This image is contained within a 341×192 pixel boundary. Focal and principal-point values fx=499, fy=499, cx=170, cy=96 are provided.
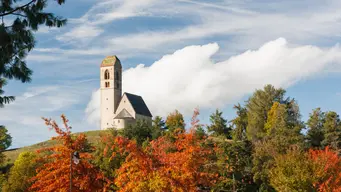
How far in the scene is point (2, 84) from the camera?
73.0ft

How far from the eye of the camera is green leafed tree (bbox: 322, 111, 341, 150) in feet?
221

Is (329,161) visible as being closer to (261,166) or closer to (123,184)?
(261,166)

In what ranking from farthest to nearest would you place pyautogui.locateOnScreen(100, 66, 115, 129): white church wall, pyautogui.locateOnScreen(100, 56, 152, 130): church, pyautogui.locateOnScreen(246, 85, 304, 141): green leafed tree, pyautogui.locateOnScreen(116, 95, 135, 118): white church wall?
pyautogui.locateOnScreen(100, 66, 115, 129): white church wall → pyautogui.locateOnScreen(116, 95, 135, 118): white church wall → pyautogui.locateOnScreen(100, 56, 152, 130): church → pyautogui.locateOnScreen(246, 85, 304, 141): green leafed tree

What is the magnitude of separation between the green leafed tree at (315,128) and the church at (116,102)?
109 ft

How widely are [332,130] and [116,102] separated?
46.3m

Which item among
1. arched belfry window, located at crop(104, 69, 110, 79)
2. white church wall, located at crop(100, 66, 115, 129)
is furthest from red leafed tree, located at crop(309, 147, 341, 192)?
arched belfry window, located at crop(104, 69, 110, 79)

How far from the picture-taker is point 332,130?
226ft

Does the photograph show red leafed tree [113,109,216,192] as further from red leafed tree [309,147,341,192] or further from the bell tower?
the bell tower

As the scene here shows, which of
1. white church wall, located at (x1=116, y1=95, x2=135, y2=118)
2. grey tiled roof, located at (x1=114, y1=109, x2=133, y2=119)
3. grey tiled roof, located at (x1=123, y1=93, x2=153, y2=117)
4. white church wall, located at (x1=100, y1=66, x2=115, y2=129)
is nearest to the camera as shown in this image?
grey tiled roof, located at (x1=114, y1=109, x2=133, y2=119)

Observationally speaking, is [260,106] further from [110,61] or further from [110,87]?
[110,61]

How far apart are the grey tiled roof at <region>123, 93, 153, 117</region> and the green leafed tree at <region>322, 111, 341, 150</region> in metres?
38.9

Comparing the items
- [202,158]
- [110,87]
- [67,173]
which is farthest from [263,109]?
[67,173]

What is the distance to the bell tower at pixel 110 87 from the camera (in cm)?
9869

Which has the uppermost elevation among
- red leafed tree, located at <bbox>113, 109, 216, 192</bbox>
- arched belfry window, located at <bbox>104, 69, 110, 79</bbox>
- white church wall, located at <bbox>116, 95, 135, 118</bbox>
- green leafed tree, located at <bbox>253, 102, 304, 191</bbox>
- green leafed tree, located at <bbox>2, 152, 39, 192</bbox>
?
arched belfry window, located at <bbox>104, 69, 110, 79</bbox>
